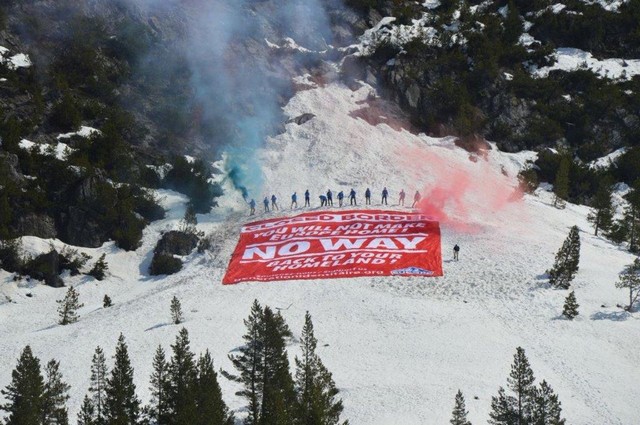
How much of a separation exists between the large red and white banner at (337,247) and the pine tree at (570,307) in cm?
864

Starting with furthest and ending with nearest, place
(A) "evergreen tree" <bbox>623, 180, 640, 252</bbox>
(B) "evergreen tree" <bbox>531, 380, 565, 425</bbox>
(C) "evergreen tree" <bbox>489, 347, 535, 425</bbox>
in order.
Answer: (A) "evergreen tree" <bbox>623, 180, 640, 252</bbox>
(C) "evergreen tree" <bbox>489, 347, 535, 425</bbox>
(B) "evergreen tree" <bbox>531, 380, 565, 425</bbox>

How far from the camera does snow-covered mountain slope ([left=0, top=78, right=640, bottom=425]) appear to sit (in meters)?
32.7

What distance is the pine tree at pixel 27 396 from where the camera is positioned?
2575 cm

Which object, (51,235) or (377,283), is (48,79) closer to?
(51,235)

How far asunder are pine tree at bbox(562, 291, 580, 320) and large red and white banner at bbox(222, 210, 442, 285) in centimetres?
864

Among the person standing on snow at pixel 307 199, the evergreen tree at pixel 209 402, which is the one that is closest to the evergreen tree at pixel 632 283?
the person standing on snow at pixel 307 199

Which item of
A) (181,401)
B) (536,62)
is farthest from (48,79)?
(536,62)

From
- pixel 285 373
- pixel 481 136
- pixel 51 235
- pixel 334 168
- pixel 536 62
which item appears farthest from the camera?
pixel 536 62

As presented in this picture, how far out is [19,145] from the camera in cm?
5609

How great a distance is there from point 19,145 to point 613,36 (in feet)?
241

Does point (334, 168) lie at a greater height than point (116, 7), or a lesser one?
lesser

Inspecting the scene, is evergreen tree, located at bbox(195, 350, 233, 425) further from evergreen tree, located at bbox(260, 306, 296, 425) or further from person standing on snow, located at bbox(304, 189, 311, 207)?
person standing on snow, located at bbox(304, 189, 311, 207)

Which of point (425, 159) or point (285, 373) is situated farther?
point (425, 159)

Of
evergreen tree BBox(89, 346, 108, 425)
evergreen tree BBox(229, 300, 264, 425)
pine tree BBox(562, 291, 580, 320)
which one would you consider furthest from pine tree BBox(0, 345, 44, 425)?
pine tree BBox(562, 291, 580, 320)
